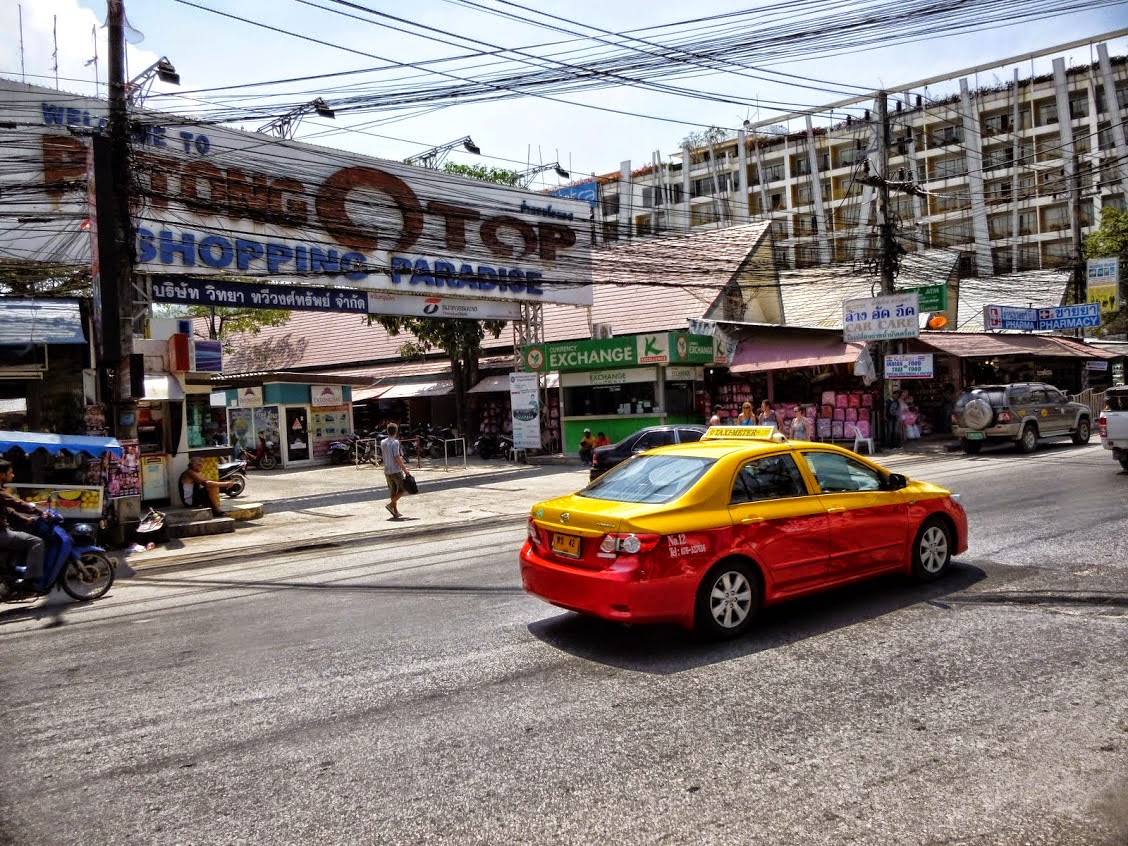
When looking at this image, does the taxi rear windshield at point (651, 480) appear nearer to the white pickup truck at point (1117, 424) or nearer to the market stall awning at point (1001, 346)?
the white pickup truck at point (1117, 424)

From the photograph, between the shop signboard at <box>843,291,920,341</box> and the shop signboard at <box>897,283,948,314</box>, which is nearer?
the shop signboard at <box>843,291,920,341</box>

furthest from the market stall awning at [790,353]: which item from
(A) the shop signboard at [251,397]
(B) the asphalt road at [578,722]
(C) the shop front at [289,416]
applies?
(B) the asphalt road at [578,722]

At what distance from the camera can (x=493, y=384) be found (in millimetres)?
29609

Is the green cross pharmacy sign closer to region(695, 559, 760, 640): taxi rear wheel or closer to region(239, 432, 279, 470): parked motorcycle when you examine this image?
region(239, 432, 279, 470): parked motorcycle

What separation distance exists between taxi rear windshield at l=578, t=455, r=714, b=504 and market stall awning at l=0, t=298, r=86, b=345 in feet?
36.8

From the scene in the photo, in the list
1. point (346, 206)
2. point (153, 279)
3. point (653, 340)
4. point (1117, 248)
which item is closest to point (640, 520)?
point (153, 279)

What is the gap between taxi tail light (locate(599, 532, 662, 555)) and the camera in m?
5.61

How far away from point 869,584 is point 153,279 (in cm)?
1594

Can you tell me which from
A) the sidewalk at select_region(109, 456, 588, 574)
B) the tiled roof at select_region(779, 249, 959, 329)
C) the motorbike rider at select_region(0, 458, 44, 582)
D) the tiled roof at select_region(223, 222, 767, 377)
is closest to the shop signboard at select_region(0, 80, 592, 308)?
the tiled roof at select_region(223, 222, 767, 377)

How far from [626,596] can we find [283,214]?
54.7 ft

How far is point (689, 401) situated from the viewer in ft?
84.8

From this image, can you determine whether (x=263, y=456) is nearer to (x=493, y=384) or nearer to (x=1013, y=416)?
(x=493, y=384)

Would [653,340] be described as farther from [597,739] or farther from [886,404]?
[597,739]

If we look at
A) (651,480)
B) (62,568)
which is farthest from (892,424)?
(62,568)
